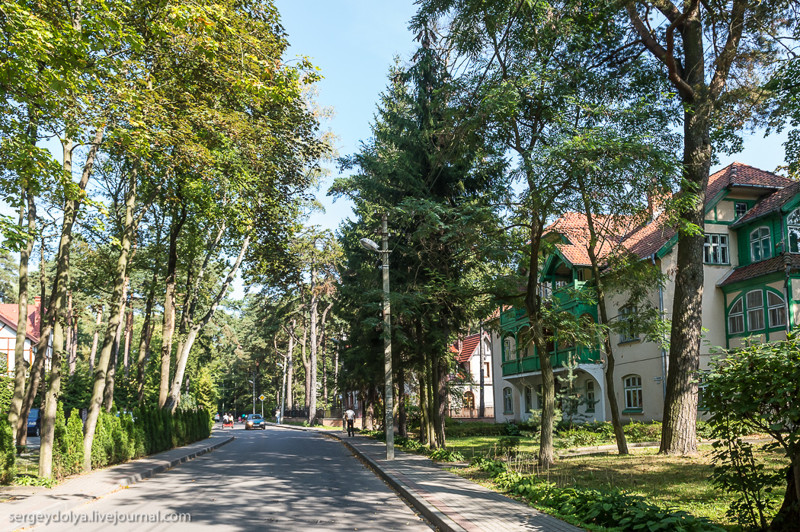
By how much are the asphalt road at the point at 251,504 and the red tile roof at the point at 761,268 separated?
18.3 m

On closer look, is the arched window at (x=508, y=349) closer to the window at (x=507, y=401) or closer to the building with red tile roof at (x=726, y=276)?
the window at (x=507, y=401)

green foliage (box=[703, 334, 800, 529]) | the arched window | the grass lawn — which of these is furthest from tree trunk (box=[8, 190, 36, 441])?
the arched window

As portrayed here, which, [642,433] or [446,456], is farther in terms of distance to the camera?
[642,433]

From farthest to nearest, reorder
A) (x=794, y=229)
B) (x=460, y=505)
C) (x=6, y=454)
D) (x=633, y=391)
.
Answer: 1. (x=633, y=391)
2. (x=794, y=229)
3. (x=6, y=454)
4. (x=460, y=505)

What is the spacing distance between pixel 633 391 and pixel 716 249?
7575mm

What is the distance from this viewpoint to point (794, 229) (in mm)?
26688

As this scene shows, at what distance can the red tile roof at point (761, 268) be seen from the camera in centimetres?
2506

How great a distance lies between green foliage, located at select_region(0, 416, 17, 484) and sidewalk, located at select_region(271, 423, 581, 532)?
753cm

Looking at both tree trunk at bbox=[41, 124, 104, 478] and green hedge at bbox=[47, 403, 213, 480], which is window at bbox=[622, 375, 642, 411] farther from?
tree trunk at bbox=[41, 124, 104, 478]

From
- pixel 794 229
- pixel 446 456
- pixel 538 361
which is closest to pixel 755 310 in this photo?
pixel 794 229

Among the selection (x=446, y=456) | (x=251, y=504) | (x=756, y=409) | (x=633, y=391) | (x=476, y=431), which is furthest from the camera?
(x=476, y=431)

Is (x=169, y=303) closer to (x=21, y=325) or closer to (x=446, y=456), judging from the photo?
(x=21, y=325)

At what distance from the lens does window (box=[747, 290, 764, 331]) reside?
1051 inches

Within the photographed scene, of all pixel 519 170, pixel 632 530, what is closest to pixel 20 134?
pixel 519 170
